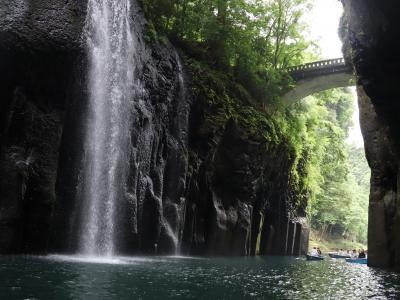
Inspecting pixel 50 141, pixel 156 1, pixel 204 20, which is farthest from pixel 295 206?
pixel 50 141

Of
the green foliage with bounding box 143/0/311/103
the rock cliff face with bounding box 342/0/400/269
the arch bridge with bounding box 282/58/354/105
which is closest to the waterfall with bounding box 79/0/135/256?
the green foliage with bounding box 143/0/311/103

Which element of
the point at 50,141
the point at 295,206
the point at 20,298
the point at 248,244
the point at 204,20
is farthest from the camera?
the point at 295,206

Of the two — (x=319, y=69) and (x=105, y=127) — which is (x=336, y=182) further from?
(x=105, y=127)

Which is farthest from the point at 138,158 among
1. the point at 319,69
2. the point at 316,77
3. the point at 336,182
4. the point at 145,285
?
the point at 336,182

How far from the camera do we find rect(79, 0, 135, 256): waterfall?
18.0 m

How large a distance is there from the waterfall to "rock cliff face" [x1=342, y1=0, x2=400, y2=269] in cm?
979

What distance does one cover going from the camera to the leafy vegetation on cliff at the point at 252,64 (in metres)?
26.8

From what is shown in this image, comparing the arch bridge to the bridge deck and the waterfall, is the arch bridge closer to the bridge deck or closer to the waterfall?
the bridge deck

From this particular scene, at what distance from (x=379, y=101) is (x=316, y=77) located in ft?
67.9

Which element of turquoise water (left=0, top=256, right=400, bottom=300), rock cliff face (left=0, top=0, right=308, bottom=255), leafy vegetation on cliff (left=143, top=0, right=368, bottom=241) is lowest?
turquoise water (left=0, top=256, right=400, bottom=300)

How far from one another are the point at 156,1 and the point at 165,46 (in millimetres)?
3111

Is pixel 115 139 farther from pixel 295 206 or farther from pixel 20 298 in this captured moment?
pixel 295 206

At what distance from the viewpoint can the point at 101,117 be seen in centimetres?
1891

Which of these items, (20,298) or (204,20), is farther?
(204,20)
